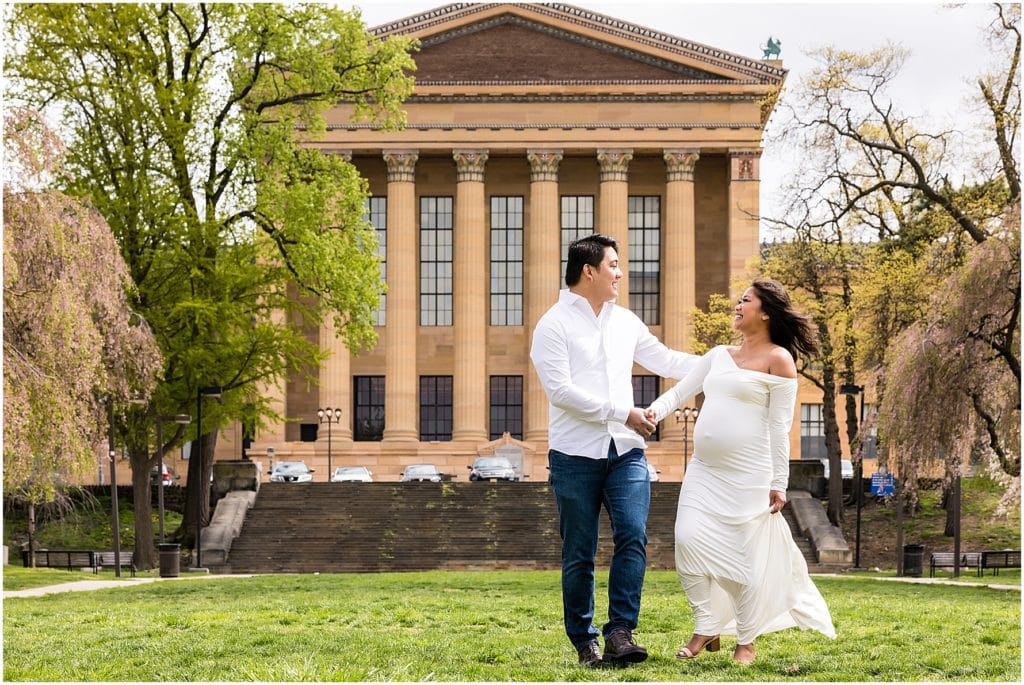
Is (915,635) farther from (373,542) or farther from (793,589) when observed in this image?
(373,542)

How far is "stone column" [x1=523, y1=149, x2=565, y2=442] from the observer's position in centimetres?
6850

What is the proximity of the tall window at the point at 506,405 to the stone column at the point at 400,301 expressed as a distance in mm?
4164

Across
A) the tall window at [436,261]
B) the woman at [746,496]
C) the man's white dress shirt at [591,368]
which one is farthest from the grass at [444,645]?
the tall window at [436,261]

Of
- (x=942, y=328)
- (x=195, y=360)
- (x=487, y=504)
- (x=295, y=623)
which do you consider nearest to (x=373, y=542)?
(x=487, y=504)

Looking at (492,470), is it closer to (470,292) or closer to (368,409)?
(470,292)

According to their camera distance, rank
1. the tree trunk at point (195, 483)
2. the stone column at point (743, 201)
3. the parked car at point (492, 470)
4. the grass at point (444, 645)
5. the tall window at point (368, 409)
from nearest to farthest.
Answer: the grass at point (444, 645) → the tree trunk at point (195, 483) → the parked car at point (492, 470) → the stone column at point (743, 201) → the tall window at point (368, 409)

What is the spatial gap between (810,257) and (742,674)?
36.5 m

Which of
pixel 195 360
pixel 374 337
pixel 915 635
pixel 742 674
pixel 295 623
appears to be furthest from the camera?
pixel 374 337

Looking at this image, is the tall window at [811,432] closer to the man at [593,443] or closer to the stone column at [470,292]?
the stone column at [470,292]

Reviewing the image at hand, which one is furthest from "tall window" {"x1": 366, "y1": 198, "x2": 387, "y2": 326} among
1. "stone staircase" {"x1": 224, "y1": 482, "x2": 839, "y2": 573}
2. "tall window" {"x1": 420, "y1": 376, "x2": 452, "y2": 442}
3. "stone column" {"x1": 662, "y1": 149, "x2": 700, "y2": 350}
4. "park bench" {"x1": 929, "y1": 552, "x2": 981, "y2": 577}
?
"park bench" {"x1": 929, "y1": 552, "x2": 981, "y2": 577}

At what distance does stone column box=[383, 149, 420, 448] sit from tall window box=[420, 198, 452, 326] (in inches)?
73.1

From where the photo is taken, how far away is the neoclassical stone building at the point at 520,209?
68.4 meters

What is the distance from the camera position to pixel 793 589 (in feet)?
30.0

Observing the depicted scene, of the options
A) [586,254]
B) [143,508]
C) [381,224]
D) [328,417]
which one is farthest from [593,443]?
[381,224]
